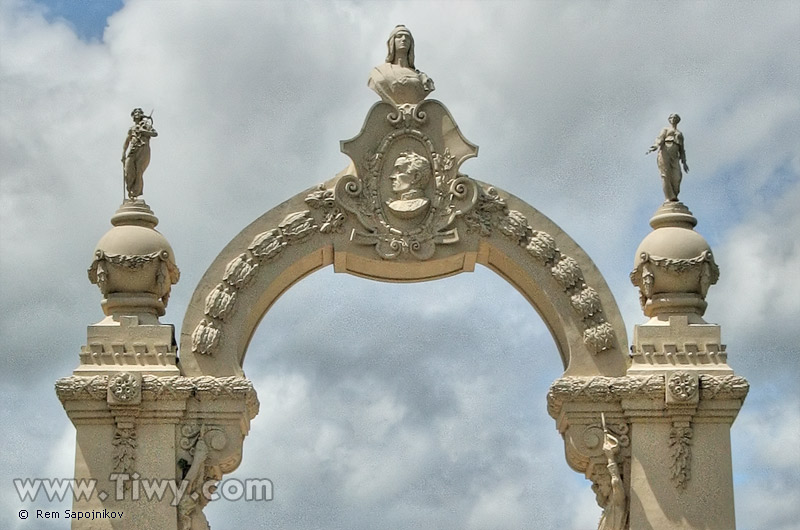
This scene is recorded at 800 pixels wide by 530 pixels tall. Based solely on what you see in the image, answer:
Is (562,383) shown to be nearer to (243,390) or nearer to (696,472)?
(696,472)

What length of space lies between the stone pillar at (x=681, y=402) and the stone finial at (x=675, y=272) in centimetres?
1

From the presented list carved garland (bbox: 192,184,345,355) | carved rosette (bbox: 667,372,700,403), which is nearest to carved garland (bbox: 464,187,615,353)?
carved rosette (bbox: 667,372,700,403)

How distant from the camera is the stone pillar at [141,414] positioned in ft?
91.3

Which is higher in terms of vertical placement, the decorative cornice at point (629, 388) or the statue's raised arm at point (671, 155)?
the statue's raised arm at point (671, 155)

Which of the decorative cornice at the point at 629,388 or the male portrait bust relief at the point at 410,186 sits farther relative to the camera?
the male portrait bust relief at the point at 410,186

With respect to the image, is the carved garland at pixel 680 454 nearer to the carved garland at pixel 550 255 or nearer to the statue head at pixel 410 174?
the carved garland at pixel 550 255

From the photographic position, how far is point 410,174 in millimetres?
28797

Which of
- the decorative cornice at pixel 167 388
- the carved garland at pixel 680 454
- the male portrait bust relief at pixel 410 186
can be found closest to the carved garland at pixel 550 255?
the male portrait bust relief at pixel 410 186

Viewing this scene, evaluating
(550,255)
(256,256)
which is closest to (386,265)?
(256,256)

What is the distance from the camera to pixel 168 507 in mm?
27781

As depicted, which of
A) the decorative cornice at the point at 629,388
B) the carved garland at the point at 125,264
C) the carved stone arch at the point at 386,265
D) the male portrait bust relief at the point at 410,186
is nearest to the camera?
the decorative cornice at the point at 629,388

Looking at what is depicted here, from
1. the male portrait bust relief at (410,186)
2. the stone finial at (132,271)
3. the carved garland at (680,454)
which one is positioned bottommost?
the carved garland at (680,454)

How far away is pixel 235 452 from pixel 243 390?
778mm

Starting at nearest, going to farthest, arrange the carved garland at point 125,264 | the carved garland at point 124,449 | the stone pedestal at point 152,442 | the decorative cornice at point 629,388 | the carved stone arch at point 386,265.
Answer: the stone pedestal at point 152,442
the carved garland at point 124,449
the decorative cornice at point 629,388
the carved garland at point 125,264
the carved stone arch at point 386,265
